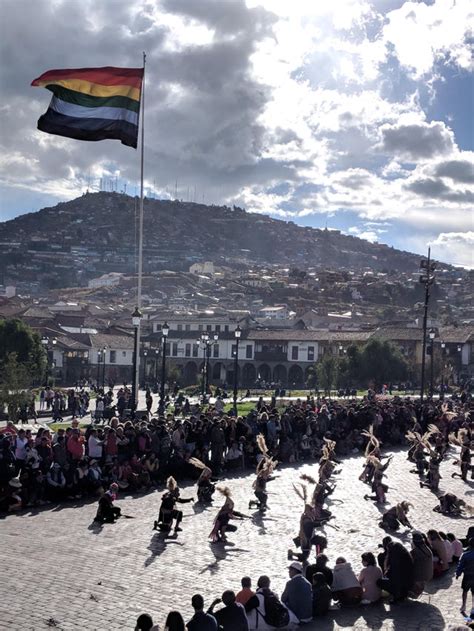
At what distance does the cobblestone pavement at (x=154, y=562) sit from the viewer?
10117 mm

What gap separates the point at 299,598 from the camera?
1012 cm

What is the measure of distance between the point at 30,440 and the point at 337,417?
39.5 ft

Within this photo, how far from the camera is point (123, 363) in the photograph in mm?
85312

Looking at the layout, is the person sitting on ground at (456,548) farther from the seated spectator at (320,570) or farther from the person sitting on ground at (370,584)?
the seated spectator at (320,570)

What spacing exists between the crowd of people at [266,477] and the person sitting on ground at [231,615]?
11mm

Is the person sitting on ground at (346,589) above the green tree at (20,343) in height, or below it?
below

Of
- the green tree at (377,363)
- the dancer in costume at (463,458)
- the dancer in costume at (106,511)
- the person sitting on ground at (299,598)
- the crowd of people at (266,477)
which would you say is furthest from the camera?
the green tree at (377,363)

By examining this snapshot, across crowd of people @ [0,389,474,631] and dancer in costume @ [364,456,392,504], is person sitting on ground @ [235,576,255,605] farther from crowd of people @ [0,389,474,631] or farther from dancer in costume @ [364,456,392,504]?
dancer in costume @ [364,456,392,504]

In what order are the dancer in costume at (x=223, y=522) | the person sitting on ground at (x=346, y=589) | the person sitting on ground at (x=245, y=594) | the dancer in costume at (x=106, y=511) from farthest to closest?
1. the dancer in costume at (x=106, y=511)
2. the dancer in costume at (x=223, y=522)
3. the person sitting on ground at (x=346, y=589)
4. the person sitting on ground at (x=245, y=594)

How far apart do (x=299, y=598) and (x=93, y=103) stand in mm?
16507

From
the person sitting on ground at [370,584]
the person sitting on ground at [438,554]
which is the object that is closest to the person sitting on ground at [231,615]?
the person sitting on ground at [370,584]

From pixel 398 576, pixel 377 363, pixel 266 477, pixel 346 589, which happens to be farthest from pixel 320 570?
pixel 377 363

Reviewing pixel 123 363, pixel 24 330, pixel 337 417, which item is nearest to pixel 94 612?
pixel 337 417

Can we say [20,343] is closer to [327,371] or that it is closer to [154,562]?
[327,371]
